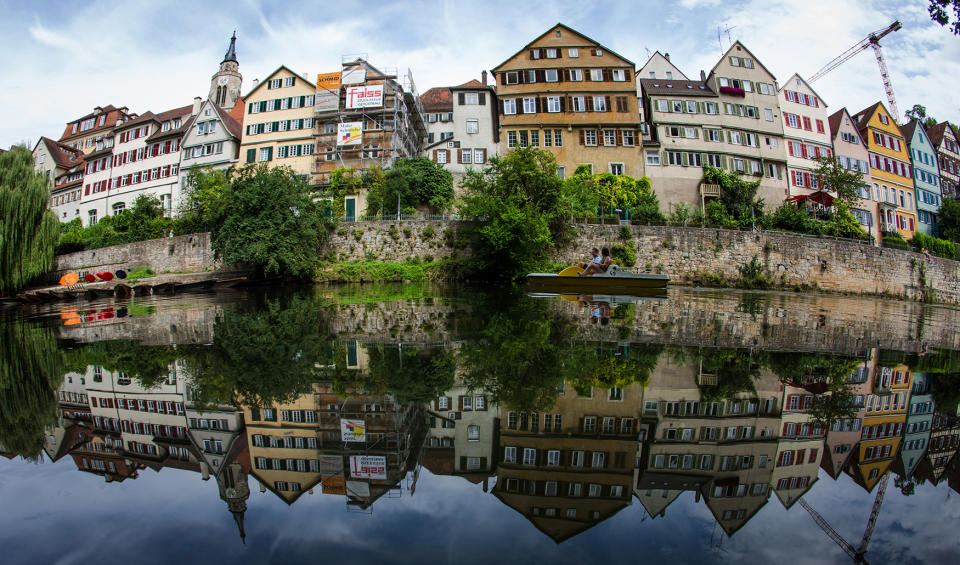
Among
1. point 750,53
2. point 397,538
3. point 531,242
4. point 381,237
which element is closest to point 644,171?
point 750,53

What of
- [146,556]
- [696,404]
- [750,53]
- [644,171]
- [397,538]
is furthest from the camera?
[750,53]

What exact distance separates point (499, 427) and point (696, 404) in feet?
5.41

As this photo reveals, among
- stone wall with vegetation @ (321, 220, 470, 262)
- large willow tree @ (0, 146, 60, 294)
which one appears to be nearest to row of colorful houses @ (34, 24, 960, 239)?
stone wall with vegetation @ (321, 220, 470, 262)

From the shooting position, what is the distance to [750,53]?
143ft

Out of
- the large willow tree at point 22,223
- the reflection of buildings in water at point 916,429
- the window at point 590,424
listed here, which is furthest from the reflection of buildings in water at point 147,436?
the large willow tree at point 22,223

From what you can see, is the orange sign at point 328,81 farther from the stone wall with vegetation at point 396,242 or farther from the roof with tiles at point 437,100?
the stone wall with vegetation at point 396,242

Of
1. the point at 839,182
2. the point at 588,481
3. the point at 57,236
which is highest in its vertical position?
the point at 839,182

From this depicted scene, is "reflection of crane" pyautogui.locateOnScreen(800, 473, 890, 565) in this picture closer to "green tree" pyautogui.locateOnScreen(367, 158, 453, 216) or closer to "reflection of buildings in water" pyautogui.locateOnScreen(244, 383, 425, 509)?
"reflection of buildings in water" pyautogui.locateOnScreen(244, 383, 425, 509)

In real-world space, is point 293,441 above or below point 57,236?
below

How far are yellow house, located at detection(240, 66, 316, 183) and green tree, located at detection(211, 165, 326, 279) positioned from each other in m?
16.7

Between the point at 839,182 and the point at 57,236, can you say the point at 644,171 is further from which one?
the point at 57,236

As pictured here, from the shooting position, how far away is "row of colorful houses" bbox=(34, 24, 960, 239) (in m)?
40.8

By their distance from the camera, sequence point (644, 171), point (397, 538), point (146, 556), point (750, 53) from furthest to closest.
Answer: point (750, 53) → point (644, 171) → point (397, 538) → point (146, 556)

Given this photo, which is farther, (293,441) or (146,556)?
(293,441)
